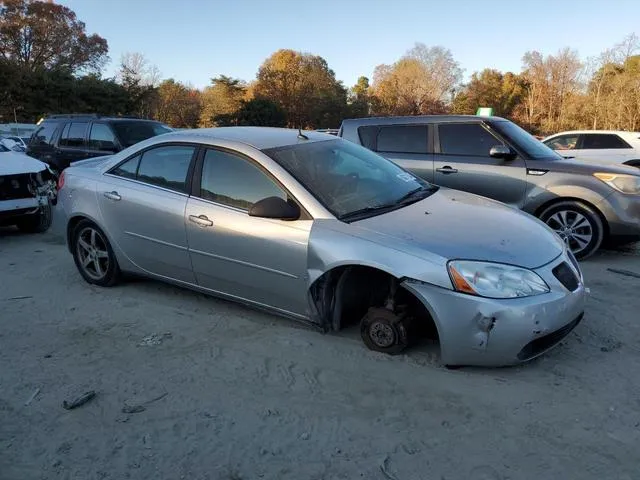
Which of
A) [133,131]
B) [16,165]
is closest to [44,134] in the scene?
[133,131]

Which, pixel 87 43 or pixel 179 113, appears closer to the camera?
pixel 179 113

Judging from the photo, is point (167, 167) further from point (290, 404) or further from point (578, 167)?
point (578, 167)

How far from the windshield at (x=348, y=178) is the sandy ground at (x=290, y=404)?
1.02 metres

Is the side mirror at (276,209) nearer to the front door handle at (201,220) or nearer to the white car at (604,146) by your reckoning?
the front door handle at (201,220)

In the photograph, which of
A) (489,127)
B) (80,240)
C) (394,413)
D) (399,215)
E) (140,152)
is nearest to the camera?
(394,413)

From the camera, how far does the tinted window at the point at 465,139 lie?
6.73 metres

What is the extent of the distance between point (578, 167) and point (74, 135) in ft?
29.9

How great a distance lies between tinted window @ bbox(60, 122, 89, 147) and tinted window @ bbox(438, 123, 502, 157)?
7.12 meters

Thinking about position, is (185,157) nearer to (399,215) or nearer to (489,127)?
(399,215)

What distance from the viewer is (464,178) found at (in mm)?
6734

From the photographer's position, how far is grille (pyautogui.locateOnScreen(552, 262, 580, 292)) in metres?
3.42

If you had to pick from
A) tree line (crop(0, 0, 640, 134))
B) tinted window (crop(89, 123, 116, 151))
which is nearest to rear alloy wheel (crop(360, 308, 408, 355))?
tinted window (crop(89, 123, 116, 151))

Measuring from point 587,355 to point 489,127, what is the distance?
12.6 ft

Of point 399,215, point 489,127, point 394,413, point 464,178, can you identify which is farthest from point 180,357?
point 489,127
